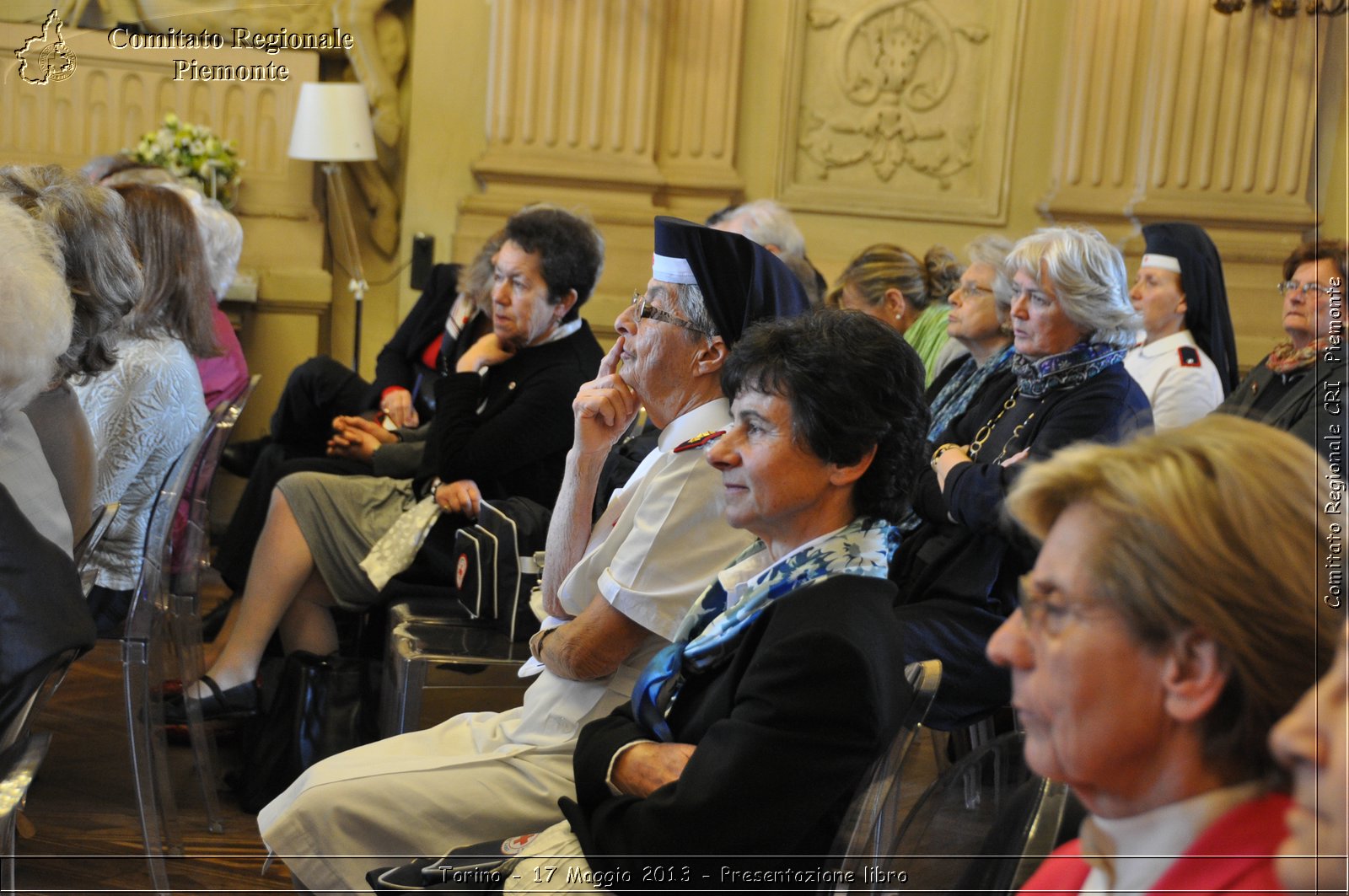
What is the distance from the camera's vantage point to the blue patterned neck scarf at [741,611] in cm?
175

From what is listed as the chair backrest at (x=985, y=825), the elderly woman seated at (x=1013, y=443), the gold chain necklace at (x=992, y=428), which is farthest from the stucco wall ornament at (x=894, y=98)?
the chair backrest at (x=985, y=825)

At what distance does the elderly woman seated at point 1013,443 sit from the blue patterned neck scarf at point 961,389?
0.25m

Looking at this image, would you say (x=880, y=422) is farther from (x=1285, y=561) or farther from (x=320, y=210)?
(x=320, y=210)

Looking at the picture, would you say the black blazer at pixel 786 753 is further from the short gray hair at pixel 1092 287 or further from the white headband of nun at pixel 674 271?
the short gray hair at pixel 1092 287

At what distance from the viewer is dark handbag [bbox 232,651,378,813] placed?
11.1 ft

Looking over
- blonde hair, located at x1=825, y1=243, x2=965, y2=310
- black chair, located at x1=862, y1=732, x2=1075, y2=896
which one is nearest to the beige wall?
blonde hair, located at x1=825, y1=243, x2=965, y2=310

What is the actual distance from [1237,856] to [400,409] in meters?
3.92

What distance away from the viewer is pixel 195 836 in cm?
322

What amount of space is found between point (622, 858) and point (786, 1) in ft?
17.8

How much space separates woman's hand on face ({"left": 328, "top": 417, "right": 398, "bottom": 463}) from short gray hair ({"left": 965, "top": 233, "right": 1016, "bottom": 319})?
2.00 meters

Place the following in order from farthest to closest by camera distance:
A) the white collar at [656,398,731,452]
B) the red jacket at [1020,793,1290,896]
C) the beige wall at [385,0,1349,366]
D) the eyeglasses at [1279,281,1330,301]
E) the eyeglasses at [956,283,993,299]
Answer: the beige wall at [385,0,1349,366] < the eyeglasses at [956,283,993,299] < the eyeglasses at [1279,281,1330,301] < the white collar at [656,398,731,452] < the red jacket at [1020,793,1290,896]

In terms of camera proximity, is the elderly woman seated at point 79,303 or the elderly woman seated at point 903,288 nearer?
the elderly woman seated at point 79,303

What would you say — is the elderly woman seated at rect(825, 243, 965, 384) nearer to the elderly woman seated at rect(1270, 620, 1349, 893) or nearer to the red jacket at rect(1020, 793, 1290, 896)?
the red jacket at rect(1020, 793, 1290, 896)

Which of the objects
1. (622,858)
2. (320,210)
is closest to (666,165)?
(320,210)
